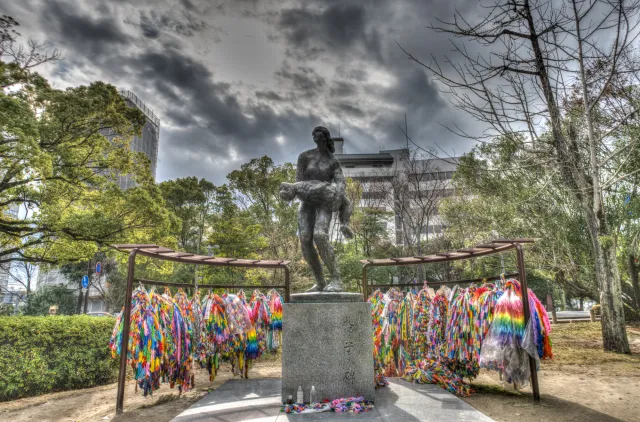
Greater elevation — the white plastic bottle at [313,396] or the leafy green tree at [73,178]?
the leafy green tree at [73,178]

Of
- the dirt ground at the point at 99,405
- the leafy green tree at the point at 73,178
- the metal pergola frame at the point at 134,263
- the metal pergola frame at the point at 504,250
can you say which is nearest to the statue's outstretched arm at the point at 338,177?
the metal pergola frame at the point at 504,250

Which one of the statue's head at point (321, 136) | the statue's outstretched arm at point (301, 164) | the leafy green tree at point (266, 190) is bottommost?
the statue's outstretched arm at point (301, 164)

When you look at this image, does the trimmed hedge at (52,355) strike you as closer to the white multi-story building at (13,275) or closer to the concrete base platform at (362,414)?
the concrete base platform at (362,414)

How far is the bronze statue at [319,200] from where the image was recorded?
5156mm

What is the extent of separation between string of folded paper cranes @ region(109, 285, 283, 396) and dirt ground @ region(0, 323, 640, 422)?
35cm

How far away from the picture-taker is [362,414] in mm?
4031

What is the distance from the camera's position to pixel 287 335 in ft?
14.8

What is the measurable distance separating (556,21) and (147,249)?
26.8 feet

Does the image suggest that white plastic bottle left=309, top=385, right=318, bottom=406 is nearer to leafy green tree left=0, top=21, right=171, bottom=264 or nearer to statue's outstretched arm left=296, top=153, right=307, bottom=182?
statue's outstretched arm left=296, top=153, right=307, bottom=182

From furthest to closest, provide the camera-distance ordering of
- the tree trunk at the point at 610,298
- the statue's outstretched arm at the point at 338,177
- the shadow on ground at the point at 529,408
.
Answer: the tree trunk at the point at 610,298 < the statue's outstretched arm at the point at 338,177 < the shadow on ground at the point at 529,408

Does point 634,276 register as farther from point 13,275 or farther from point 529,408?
point 13,275

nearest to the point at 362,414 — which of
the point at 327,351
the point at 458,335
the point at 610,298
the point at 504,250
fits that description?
the point at 327,351

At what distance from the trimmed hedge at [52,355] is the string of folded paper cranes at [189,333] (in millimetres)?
1617

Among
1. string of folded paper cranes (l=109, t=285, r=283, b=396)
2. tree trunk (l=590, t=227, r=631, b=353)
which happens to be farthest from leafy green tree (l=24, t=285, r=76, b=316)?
tree trunk (l=590, t=227, r=631, b=353)
